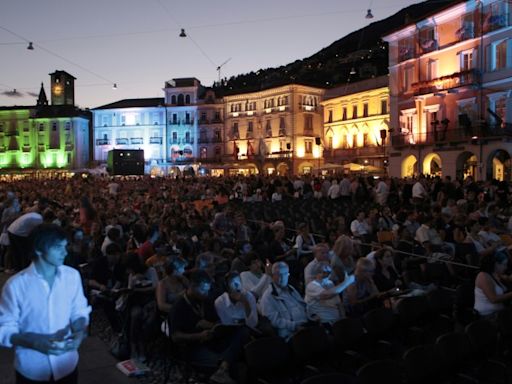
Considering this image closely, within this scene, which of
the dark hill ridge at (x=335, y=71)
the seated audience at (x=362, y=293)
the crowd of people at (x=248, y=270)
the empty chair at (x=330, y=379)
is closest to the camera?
the empty chair at (x=330, y=379)

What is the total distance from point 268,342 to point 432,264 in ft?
14.6

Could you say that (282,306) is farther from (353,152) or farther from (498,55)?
(353,152)

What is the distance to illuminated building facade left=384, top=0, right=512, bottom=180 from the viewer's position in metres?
28.7

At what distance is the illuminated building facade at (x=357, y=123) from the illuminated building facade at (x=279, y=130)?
A: 3109mm

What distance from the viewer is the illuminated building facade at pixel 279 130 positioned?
5844 centimetres

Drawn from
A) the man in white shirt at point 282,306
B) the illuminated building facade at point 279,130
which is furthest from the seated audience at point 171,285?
the illuminated building facade at point 279,130

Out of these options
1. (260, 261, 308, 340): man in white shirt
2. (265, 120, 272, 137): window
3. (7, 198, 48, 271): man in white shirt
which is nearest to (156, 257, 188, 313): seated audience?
(260, 261, 308, 340): man in white shirt

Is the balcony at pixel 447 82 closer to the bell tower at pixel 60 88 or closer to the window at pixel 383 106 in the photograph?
the window at pixel 383 106

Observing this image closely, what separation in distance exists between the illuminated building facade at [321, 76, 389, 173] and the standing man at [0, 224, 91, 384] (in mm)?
41526

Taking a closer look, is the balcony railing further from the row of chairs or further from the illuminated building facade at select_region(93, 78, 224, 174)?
the illuminated building facade at select_region(93, 78, 224, 174)

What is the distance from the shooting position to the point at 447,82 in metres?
32.2

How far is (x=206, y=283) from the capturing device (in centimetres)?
511

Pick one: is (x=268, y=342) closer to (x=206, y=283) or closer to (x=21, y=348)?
(x=206, y=283)

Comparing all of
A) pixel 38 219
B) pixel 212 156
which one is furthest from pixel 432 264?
pixel 212 156
